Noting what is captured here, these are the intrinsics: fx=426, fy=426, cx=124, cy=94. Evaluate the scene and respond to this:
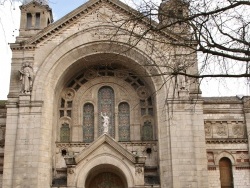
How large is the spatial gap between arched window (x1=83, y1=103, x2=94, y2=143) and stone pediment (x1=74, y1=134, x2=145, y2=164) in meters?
2.41

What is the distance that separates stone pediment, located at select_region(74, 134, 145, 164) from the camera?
22.8 m

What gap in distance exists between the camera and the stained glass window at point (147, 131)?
2536 cm

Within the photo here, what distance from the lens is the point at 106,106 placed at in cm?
2628

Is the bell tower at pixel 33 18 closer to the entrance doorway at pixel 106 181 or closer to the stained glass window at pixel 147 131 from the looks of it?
the stained glass window at pixel 147 131

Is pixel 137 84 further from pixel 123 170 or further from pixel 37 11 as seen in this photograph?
pixel 37 11

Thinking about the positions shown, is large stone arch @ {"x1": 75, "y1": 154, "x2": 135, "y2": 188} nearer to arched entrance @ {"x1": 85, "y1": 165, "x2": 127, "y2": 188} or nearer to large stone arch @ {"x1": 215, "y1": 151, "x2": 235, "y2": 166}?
arched entrance @ {"x1": 85, "y1": 165, "x2": 127, "y2": 188}

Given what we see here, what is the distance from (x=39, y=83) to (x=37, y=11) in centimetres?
570

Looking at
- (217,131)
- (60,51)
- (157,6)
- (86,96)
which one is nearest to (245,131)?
(217,131)

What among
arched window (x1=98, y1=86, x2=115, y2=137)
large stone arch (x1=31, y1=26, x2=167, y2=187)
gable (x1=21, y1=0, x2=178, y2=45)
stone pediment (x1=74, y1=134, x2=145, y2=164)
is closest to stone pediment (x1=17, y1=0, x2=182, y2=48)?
gable (x1=21, y1=0, x2=178, y2=45)

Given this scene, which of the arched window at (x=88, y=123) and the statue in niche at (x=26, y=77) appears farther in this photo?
the arched window at (x=88, y=123)

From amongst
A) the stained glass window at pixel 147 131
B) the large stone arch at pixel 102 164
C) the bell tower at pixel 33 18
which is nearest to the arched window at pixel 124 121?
the stained glass window at pixel 147 131

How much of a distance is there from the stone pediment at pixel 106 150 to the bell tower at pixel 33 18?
8140 millimetres

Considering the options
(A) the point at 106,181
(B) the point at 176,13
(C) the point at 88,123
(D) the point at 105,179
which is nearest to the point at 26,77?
(C) the point at 88,123

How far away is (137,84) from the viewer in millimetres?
26703
